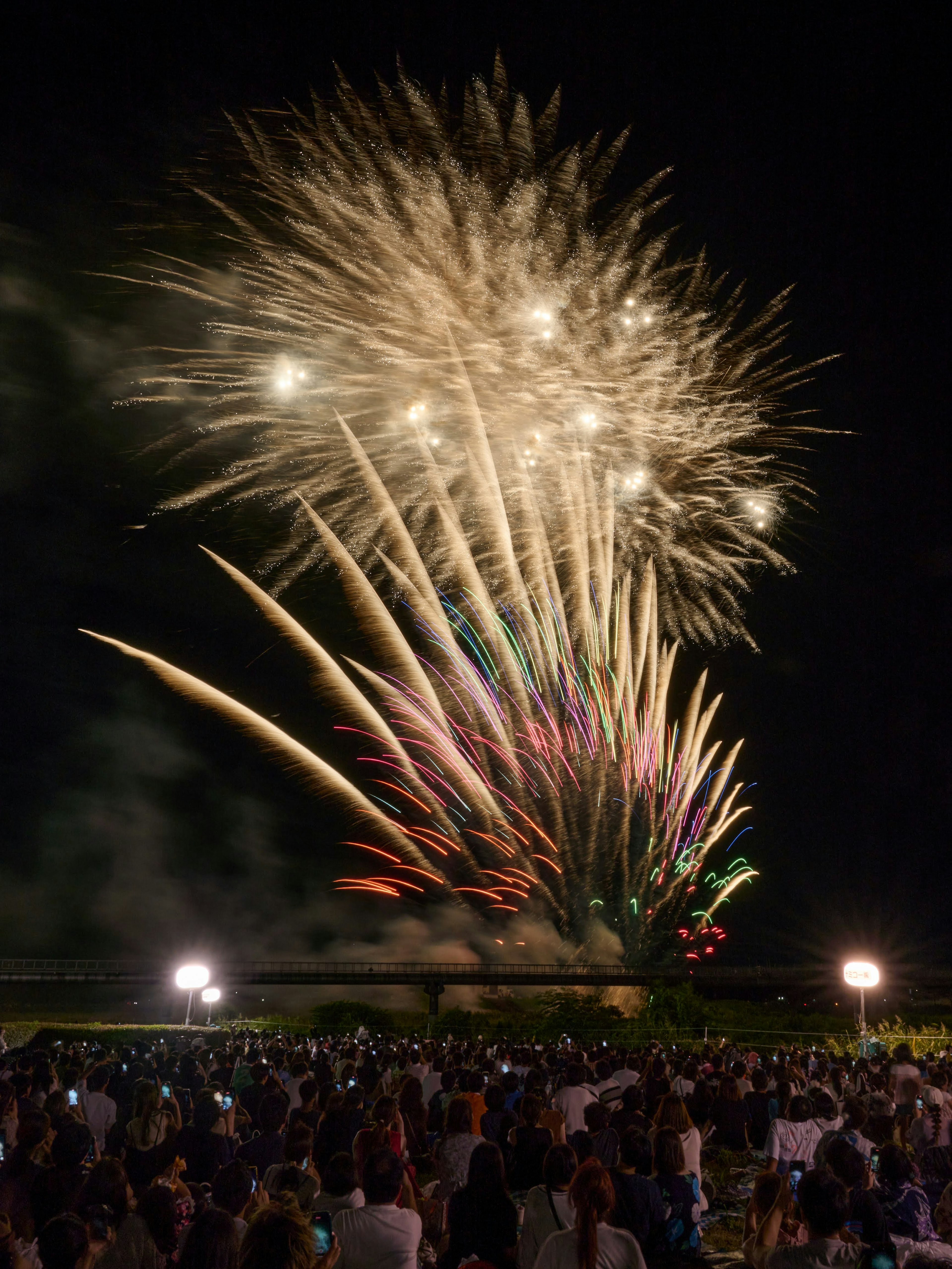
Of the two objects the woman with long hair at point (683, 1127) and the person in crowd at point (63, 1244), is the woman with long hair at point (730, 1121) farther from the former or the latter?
the person in crowd at point (63, 1244)

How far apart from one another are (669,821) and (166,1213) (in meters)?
26.8

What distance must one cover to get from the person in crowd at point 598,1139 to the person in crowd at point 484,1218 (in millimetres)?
2371

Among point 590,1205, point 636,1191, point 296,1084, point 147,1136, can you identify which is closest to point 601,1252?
point 590,1205

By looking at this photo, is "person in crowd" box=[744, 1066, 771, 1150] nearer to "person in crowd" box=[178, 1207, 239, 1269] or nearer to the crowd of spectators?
the crowd of spectators

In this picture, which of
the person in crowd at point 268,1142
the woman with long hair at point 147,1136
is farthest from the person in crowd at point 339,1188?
the woman with long hair at point 147,1136

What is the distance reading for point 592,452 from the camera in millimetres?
23109

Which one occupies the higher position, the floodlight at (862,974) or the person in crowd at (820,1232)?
the person in crowd at (820,1232)

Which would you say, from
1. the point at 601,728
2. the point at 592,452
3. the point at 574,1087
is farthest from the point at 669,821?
the point at 574,1087

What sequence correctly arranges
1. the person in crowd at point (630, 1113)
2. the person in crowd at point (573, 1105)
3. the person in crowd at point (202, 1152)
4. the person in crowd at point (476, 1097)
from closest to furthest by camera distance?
the person in crowd at point (202, 1152) < the person in crowd at point (630, 1113) < the person in crowd at point (476, 1097) < the person in crowd at point (573, 1105)

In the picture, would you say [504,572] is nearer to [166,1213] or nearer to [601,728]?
[601,728]

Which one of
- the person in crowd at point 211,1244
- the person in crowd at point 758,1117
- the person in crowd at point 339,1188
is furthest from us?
the person in crowd at point 758,1117

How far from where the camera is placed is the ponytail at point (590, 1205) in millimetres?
4355

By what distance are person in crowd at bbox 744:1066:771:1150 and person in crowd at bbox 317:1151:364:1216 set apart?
8.30m

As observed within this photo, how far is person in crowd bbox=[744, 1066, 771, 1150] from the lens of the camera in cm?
1187
